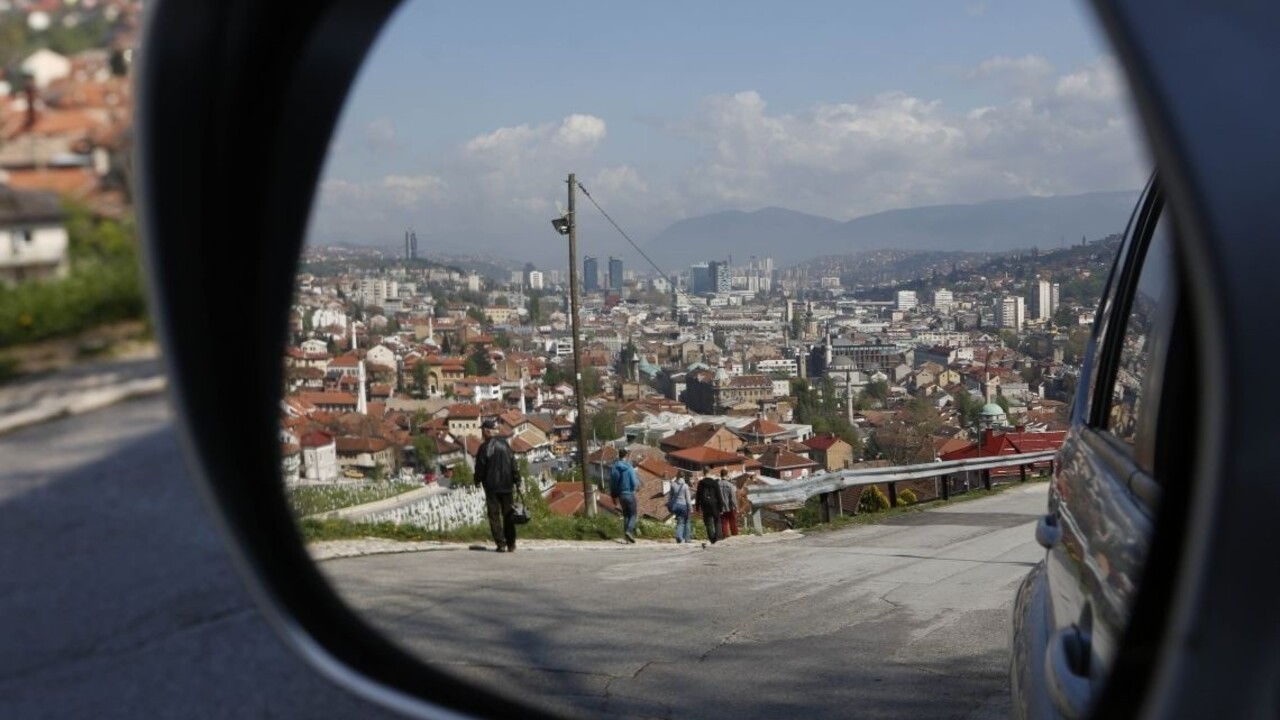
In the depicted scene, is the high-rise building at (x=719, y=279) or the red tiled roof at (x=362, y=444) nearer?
the high-rise building at (x=719, y=279)

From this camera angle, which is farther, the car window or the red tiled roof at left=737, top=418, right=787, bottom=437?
the red tiled roof at left=737, top=418, right=787, bottom=437

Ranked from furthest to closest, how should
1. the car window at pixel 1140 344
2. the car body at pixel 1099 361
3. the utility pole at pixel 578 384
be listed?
the utility pole at pixel 578 384
the car window at pixel 1140 344
the car body at pixel 1099 361

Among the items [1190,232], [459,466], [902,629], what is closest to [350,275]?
[459,466]

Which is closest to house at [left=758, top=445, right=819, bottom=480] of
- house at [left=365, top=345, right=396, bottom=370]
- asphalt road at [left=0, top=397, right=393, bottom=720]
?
house at [left=365, top=345, right=396, bottom=370]

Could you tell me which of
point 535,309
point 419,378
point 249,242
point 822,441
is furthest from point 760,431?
point 249,242

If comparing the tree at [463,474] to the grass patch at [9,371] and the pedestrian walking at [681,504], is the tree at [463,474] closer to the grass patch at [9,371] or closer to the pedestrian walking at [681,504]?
the pedestrian walking at [681,504]

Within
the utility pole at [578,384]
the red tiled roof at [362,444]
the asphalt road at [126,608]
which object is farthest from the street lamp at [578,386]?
the asphalt road at [126,608]

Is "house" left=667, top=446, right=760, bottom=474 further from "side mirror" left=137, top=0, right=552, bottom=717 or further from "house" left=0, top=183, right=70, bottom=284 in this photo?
"house" left=0, top=183, right=70, bottom=284
